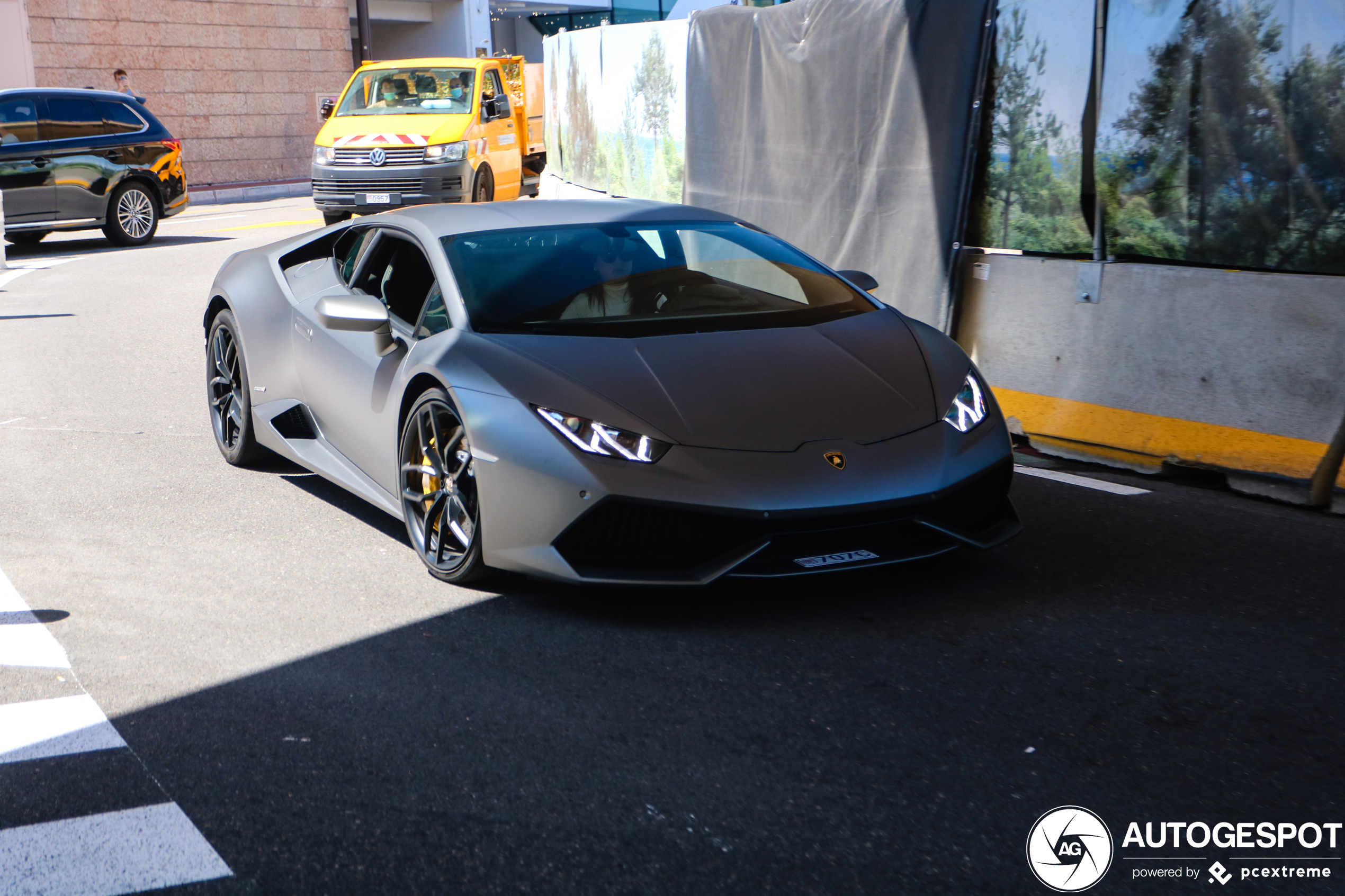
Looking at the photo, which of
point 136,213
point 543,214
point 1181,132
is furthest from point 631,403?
point 136,213

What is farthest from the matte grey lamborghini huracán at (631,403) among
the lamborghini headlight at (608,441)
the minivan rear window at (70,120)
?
the minivan rear window at (70,120)

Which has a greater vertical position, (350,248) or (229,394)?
(350,248)

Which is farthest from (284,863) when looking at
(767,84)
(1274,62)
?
(767,84)

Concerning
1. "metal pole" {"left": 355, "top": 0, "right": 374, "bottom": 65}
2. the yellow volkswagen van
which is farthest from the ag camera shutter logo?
"metal pole" {"left": 355, "top": 0, "right": 374, "bottom": 65}

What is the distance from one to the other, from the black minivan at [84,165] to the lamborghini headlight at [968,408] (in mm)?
14893

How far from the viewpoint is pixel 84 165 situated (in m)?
17.0

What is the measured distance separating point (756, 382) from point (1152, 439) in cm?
264

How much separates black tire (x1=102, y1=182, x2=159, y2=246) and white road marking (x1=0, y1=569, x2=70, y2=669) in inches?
564

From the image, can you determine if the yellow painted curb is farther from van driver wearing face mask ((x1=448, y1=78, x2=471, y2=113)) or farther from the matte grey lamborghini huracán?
van driver wearing face mask ((x1=448, y1=78, x2=471, y2=113))

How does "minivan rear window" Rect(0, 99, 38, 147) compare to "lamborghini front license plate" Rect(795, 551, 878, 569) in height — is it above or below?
above

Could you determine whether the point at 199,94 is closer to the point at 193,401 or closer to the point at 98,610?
the point at 193,401

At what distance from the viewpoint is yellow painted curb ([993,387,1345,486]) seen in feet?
19.1

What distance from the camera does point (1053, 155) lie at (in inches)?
276

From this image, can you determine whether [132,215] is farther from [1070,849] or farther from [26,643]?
[1070,849]
